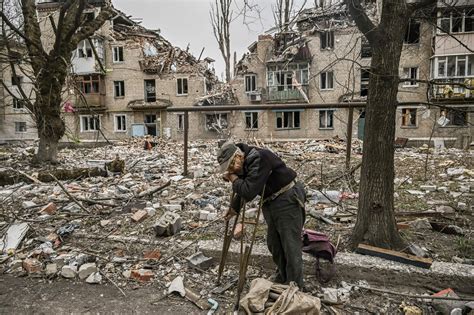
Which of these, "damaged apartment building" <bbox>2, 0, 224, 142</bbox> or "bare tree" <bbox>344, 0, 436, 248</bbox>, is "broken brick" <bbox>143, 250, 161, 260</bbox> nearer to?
"bare tree" <bbox>344, 0, 436, 248</bbox>

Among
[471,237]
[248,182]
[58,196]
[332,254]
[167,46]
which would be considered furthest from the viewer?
[167,46]

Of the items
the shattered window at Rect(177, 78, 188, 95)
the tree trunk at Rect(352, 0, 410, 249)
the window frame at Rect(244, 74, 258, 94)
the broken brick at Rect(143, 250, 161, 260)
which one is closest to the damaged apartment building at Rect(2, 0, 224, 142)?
the shattered window at Rect(177, 78, 188, 95)

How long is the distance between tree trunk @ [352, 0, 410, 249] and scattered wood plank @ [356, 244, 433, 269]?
0.37ft

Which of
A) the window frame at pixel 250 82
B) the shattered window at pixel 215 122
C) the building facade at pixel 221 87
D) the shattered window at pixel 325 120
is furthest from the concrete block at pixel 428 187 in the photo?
the window frame at pixel 250 82

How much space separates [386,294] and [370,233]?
64 centimetres

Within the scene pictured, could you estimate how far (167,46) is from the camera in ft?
100.0

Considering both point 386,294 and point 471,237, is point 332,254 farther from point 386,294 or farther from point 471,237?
point 471,237

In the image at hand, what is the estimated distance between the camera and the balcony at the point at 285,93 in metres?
26.1

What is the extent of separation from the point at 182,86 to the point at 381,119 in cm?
2579

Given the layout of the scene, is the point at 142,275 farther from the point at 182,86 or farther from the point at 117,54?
the point at 117,54

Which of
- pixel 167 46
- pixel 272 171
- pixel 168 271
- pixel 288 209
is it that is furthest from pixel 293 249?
pixel 167 46

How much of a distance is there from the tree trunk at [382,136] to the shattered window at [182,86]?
2545cm

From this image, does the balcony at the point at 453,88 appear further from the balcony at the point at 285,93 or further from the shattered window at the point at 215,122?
the shattered window at the point at 215,122

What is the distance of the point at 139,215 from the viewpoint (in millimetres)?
4605
